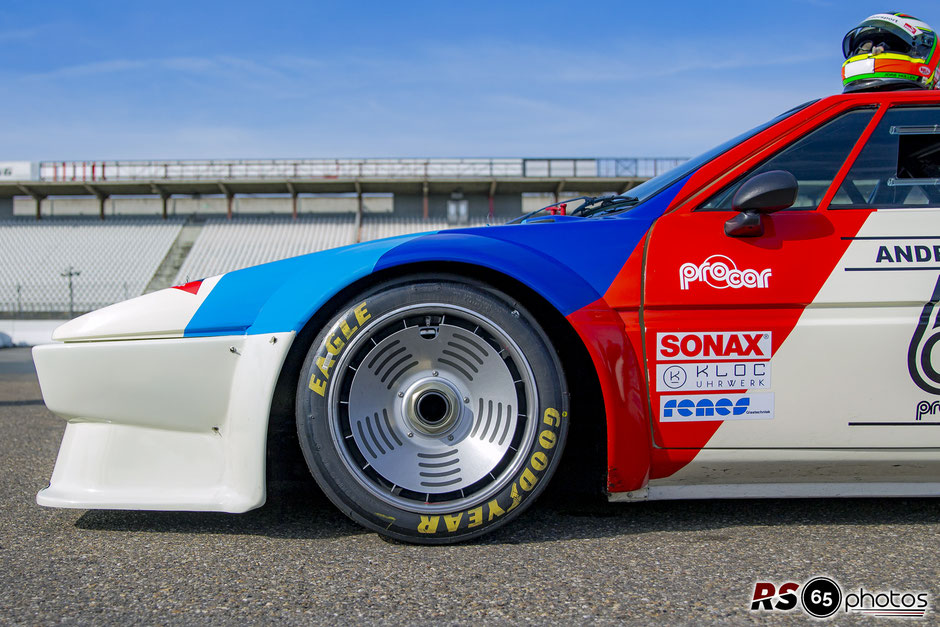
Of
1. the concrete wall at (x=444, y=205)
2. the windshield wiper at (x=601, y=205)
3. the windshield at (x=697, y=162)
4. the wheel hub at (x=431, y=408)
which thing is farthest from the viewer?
the concrete wall at (x=444, y=205)

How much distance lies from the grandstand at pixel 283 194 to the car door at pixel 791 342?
1103 inches

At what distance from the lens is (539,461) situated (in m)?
1.93

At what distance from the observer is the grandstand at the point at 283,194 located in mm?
30234

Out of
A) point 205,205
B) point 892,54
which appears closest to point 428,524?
point 892,54

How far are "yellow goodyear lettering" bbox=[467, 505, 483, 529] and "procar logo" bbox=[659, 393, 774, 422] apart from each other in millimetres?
574

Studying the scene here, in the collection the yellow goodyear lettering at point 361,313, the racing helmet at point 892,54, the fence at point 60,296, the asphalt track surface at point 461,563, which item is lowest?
the fence at point 60,296

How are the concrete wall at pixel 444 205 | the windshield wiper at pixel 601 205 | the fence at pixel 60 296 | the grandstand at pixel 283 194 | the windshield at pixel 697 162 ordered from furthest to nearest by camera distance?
the concrete wall at pixel 444 205 < the grandstand at pixel 283 194 < the fence at pixel 60 296 < the windshield wiper at pixel 601 205 < the windshield at pixel 697 162

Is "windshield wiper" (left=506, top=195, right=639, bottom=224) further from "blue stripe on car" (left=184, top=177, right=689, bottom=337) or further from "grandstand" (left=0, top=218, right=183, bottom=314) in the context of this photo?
"grandstand" (left=0, top=218, right=183, bottom=314)

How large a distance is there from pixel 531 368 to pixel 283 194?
32.5 meters

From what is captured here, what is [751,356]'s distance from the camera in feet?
6.32

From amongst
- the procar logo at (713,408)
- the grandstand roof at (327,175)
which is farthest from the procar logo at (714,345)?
the grandstand roof at (327,175)

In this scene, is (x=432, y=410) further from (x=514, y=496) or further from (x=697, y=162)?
(x=697, y=162)

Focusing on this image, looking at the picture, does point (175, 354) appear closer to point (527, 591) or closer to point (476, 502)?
point (476, 502)

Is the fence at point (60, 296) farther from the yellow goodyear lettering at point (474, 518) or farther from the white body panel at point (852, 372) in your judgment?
the white body panel at point (852, 372)
